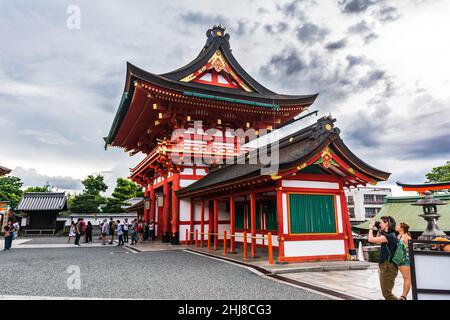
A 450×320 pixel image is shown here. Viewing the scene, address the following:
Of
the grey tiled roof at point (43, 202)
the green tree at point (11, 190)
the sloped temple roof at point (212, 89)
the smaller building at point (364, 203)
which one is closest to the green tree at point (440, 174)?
the smaller building at point (364, 203)

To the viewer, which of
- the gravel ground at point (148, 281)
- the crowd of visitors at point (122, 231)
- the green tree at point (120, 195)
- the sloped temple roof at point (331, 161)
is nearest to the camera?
the gravel ground at point (148, 281)

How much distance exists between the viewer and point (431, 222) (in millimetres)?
11008

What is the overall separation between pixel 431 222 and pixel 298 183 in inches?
206

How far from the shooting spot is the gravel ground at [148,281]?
640 centimetres

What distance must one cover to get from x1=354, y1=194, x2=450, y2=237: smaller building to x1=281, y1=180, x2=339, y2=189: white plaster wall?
1132 centimetres

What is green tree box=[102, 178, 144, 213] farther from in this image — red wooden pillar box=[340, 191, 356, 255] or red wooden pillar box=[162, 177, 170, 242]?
red wooden pillar box=[340, 191, 356, 255]

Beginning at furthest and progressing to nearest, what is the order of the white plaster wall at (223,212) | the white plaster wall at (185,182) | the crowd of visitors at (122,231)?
the crowd of visitors at (122,231) < the white plaster wall at (185,182) < the white plaster wall at (223,212)

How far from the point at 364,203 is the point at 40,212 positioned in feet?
179

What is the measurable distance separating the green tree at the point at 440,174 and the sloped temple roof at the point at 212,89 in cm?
3030

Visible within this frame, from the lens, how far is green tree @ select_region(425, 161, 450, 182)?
39.2m

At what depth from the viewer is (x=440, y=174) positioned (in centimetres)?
4022

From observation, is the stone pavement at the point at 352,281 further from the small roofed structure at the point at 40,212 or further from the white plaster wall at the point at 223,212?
the small roofed structure at the point at 40,212
